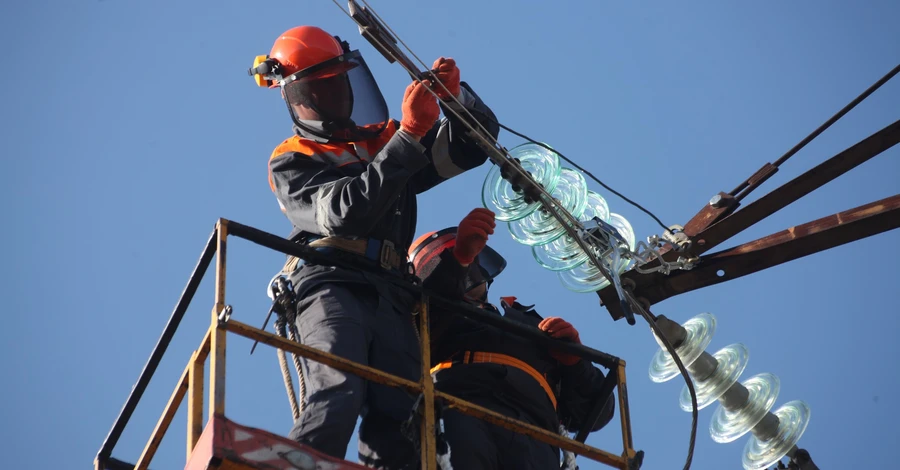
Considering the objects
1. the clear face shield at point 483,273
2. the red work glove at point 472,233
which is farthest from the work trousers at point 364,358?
the clear face shield at point 483,273

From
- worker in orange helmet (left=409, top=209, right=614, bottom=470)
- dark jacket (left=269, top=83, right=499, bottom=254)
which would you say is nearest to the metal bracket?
dark jacket (left=269, top=83, right=499, bottom=254)

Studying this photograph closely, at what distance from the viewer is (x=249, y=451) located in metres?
4.07

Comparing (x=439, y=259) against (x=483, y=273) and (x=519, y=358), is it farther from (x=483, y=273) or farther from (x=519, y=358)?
(x=519, y=358)

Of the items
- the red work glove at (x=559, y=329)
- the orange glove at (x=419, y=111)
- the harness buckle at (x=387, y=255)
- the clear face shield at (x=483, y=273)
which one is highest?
the clear face shield at (x=483, y=273)

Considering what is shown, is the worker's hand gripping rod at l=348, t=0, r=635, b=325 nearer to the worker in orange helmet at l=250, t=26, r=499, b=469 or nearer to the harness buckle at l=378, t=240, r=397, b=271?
the worker in orange helmet at l=250, t=26, r=499, b=469

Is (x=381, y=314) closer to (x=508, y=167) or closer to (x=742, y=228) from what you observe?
(x=508, y=167)

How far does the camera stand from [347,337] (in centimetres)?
519

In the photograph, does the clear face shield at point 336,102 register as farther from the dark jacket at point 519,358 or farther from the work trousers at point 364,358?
the work trousers at point 364,358

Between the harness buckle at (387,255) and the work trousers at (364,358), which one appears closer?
the work trousers at (364,358)

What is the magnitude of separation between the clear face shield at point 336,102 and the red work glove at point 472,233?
30.3 inches

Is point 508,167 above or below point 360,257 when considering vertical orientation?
above

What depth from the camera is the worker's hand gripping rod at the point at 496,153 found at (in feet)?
19.0

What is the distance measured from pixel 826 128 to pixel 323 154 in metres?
3.09

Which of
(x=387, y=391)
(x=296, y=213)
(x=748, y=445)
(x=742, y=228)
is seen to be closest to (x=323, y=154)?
(x=296, y=213)
